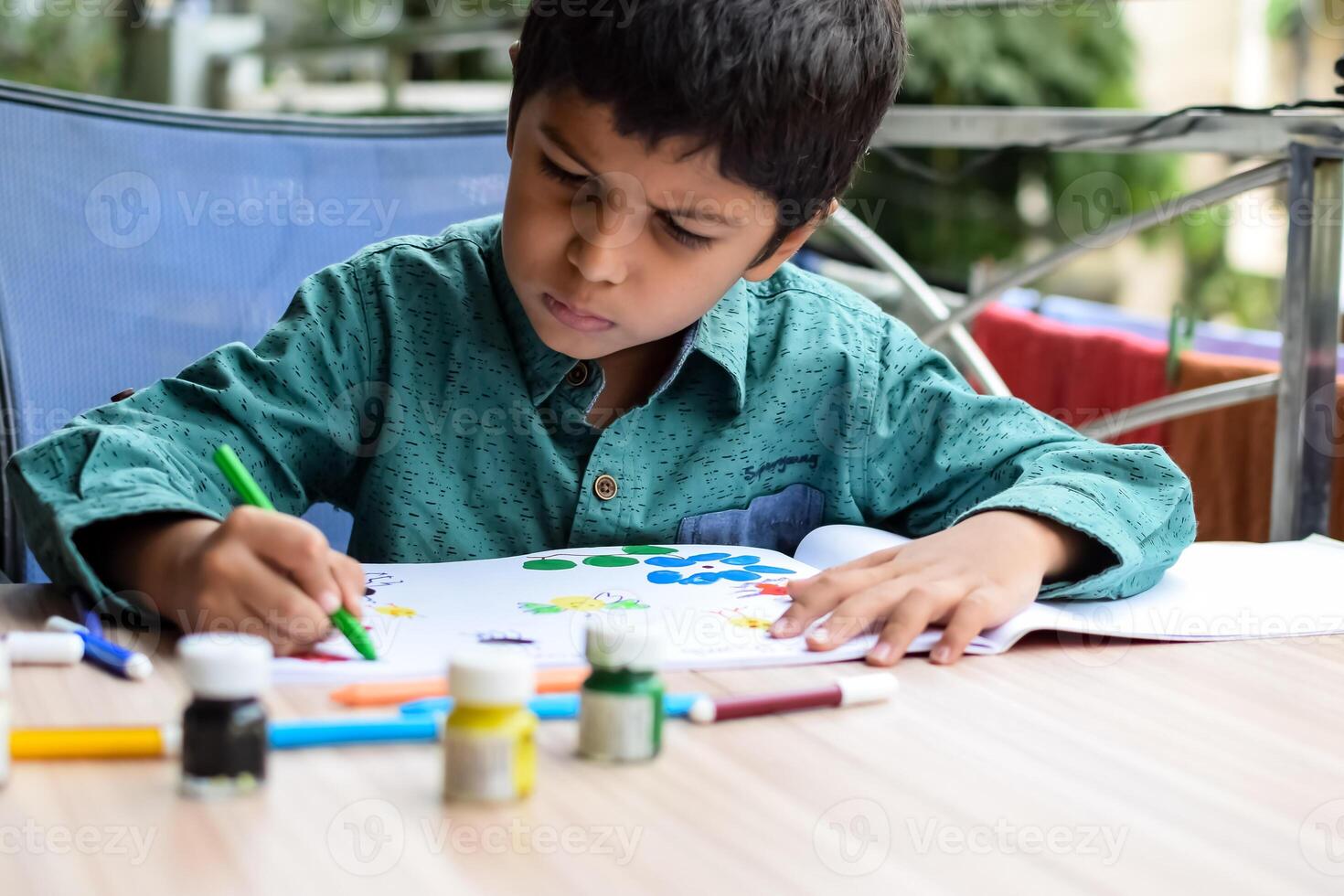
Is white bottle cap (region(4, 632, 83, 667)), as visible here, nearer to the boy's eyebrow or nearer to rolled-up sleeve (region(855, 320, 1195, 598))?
the boy's eyebrow

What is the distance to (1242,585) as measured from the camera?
0.94m

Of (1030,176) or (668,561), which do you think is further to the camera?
(1030,176)

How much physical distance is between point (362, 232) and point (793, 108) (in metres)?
0.71

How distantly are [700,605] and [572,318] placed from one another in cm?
21

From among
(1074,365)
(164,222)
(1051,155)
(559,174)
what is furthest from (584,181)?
(1051,155)

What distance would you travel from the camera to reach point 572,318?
36.1 inches

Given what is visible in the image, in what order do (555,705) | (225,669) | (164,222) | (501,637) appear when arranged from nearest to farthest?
(225,669) → (555,705) → (501,637) → (164,222)

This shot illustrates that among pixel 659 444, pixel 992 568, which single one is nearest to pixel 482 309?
pixel 659 444

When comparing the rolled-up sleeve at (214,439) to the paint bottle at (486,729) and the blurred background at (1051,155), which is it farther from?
the blurred background at (1051,155)

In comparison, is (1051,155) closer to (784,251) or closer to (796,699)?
(784,251)

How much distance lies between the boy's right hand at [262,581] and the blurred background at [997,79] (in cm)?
313

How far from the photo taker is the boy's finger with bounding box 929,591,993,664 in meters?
0.77

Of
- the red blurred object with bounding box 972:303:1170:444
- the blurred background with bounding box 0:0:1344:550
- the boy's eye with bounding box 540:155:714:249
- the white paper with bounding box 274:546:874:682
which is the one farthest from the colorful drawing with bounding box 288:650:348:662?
the red blurred object with bounding box 972:303:1170:444

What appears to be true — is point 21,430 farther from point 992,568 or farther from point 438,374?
point 992,568
